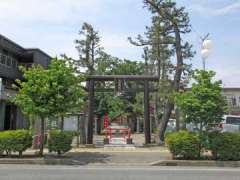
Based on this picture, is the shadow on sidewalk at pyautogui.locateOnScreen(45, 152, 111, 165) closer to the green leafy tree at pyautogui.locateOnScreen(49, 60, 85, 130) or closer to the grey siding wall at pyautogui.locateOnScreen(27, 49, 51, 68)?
the green leafy tree at pyautogui.locateOnScreen(49, 60, 85, 130)

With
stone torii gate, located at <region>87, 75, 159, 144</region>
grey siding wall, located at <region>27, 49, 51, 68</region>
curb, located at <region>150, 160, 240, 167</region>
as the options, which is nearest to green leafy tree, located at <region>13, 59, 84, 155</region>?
curb, located at <region>150, 160, 240, 167</region>

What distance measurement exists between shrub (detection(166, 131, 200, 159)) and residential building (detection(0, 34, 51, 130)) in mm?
21271

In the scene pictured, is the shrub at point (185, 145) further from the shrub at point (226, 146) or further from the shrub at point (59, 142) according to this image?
the shrub at point (59, 142)

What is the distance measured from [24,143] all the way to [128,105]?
35.5 metres

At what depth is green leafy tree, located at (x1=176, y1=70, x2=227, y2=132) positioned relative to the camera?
1430 cm

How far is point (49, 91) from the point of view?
47.3ft

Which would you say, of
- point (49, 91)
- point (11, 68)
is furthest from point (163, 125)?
point (11, 68)

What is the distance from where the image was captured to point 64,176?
1026 cm

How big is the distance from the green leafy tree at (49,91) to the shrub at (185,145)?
15.9 feet

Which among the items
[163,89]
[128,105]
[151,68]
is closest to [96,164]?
[163,89]

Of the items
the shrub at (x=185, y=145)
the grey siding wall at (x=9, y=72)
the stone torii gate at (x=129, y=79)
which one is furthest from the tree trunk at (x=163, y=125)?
the grey siding wall at (x=9, y=72)

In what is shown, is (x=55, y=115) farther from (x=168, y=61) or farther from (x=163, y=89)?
(x=168, y=61)

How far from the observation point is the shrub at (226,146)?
13.9m

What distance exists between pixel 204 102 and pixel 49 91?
22.8ft
